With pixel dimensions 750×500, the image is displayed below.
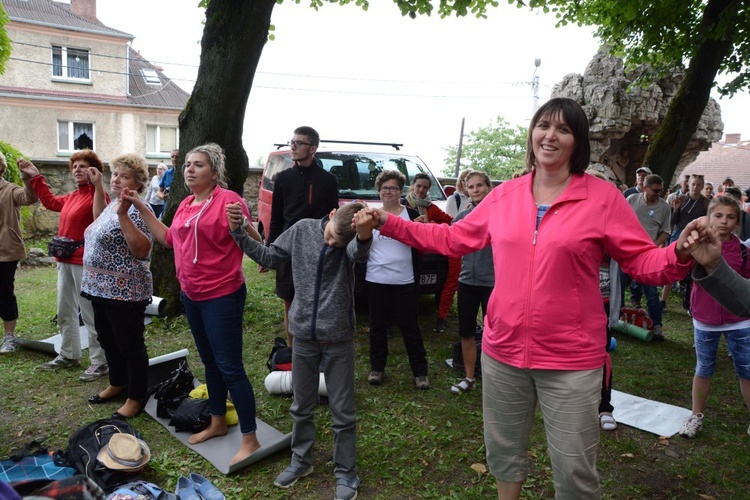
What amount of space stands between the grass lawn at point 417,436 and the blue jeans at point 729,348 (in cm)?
58

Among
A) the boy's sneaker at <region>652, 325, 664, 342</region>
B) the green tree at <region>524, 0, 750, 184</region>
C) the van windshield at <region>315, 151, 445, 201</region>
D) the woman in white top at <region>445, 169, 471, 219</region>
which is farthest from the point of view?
the green tree at <region>524, 0, 750, 184</region>

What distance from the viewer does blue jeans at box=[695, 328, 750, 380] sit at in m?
3.91

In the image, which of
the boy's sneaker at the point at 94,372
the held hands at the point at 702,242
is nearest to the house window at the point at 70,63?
the boy's sneaker at the point at 94,372

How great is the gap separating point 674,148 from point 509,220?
7808 millimetres

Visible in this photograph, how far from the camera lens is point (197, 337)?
11.7 feet

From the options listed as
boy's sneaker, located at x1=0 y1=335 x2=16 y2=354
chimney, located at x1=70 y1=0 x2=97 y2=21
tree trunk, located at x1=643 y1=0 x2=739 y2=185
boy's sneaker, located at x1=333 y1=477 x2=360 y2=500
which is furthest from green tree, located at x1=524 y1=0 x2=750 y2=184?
chimney, located at x1=70 y1=0 x2=97 y2=21

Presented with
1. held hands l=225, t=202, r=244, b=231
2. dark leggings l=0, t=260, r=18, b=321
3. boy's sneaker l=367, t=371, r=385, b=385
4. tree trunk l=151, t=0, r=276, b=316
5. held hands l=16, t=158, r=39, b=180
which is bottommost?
boy's sneaker l=367, t=371, r=385, b=385

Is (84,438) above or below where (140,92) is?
below

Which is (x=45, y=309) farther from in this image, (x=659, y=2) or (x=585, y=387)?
(x=659, y=2)

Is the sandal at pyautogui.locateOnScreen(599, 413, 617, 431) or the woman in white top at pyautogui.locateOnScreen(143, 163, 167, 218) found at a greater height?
the woman in white top at pyautogui.locateOnScreen(143, 163, 167, 218)

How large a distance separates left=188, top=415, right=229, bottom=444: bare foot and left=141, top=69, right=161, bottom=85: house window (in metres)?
32.7

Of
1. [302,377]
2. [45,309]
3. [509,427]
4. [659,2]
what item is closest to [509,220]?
[509,427]

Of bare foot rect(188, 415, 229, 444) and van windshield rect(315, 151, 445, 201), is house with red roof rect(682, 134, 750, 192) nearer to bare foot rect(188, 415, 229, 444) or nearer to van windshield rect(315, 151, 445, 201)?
van windshield rect(315, 151, 445, 201)

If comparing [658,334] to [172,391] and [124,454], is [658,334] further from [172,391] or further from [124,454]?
[124,454]
